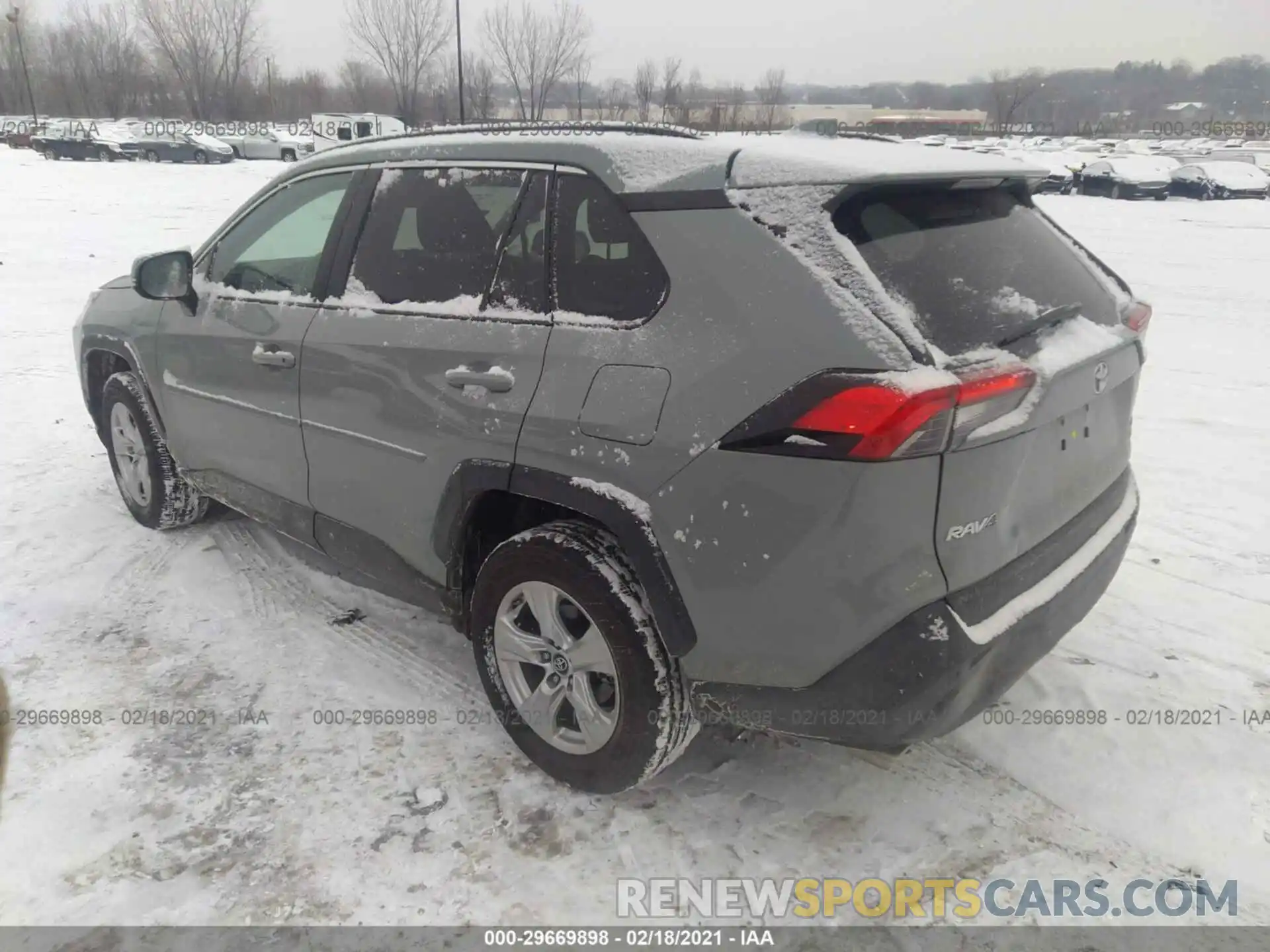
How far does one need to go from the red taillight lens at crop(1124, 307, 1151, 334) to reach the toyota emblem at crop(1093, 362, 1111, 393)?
31 centimetres

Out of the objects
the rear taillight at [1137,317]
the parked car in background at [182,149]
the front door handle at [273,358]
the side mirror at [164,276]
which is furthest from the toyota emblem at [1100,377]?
the parked car in background at [182,149]

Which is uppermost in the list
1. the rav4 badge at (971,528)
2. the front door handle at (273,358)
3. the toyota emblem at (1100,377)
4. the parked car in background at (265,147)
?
the parked car in background at (265,147)

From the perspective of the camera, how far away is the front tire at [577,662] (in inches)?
94.5

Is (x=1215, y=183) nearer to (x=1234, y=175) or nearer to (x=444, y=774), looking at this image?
(x=1234, y=175)

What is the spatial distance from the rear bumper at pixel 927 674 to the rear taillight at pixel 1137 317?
2.05 ft

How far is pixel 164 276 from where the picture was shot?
3.76 meters

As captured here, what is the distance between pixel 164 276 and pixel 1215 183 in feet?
103

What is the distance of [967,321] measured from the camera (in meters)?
2.14

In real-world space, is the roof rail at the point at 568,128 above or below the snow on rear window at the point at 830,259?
above

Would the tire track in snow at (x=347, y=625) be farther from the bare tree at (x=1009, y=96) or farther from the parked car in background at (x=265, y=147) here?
the bare tree at (x=1009, y=96)

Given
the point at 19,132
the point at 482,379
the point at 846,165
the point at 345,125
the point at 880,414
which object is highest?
the point at 345,125

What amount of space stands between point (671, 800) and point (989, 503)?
1312mm

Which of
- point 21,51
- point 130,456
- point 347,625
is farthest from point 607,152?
point 21,51

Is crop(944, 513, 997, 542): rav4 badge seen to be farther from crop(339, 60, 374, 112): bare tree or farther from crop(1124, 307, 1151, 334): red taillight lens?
crop(339, 60, 374, 112): bare tree
